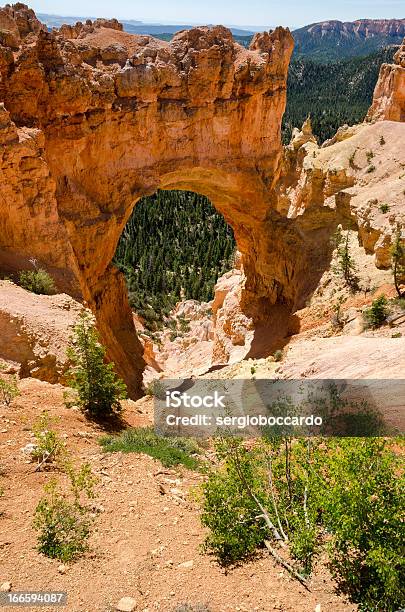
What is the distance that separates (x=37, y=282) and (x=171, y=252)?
42018 mm

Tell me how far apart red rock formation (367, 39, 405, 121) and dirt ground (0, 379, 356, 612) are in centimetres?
4347

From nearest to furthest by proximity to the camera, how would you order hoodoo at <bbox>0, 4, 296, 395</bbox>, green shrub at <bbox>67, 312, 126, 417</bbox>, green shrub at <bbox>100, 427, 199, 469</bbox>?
green shrub at <bbox>100, 427, 199, 469</bbox>, green shrub at <bbox>67, 312, 126, 417</bbox>, hoodoo at <bbox>0, 4, 296, 395</bbox>

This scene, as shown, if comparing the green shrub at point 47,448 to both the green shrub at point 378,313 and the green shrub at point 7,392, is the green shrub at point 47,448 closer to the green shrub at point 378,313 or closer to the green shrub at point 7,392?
the green shrub at point 7,392

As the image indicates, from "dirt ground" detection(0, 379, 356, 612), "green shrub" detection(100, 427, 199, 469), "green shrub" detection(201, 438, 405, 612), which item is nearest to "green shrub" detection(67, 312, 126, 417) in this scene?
"green shrub" detection(100, 427, 199, 469)

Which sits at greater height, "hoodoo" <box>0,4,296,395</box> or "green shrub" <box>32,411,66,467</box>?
"hoodoo" <box>0,4,296,395</box>

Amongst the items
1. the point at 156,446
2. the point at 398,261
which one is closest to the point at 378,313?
the point at 398,261

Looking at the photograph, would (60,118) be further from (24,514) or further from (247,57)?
(24,514)

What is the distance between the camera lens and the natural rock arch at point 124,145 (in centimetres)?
2036

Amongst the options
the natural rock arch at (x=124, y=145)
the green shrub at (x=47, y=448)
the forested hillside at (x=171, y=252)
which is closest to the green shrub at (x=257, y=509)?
the green shrub at (x=47, y=448)

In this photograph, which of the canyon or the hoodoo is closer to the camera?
the hoodoo

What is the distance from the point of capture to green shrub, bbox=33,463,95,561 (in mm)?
7449

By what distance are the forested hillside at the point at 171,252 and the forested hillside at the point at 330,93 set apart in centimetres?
3109

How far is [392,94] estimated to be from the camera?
1770 inches

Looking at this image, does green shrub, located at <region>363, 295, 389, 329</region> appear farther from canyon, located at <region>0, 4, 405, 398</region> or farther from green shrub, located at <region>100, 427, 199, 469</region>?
green shrub, located at <region>100, 427, 199, 469</region>
